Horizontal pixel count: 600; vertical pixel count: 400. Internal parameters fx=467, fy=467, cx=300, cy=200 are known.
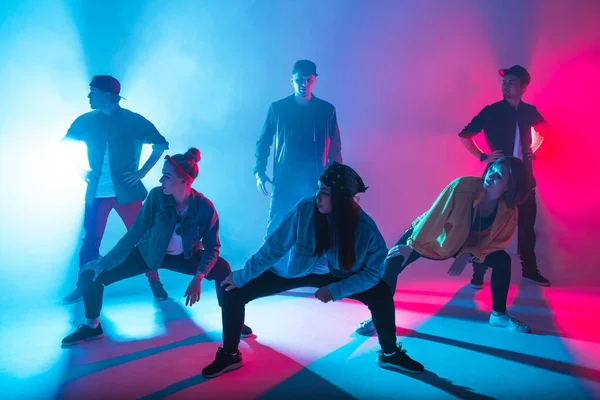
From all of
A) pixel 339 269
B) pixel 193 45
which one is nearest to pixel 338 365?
pixel 339 269

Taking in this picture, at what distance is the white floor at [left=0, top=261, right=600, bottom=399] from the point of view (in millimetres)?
1912

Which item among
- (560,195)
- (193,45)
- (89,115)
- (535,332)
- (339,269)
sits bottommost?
(535,332)

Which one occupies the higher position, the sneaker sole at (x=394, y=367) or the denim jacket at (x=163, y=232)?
the denim jacket at (x=163, y=232)

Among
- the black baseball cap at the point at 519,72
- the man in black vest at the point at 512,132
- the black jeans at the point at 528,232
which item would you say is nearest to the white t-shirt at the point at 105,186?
the man in black vest at the point at 512,132

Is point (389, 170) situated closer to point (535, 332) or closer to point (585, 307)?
point (585, 307)

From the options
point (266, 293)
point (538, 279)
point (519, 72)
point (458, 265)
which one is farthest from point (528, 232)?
point (266, 293)

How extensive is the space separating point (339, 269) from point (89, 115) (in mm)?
2338

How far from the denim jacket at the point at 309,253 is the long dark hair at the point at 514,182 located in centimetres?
104

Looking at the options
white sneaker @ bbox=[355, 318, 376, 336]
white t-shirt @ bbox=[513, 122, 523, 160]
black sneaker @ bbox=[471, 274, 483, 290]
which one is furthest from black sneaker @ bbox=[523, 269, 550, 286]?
white sneaker @ bbox=[355, 318, 376, 336]

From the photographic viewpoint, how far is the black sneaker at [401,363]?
2.04m

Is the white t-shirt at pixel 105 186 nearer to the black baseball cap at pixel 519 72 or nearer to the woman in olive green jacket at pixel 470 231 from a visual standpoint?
the woman in olive green jacket at pixel 470 231

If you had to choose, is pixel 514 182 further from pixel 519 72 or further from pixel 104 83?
pixel 104 83

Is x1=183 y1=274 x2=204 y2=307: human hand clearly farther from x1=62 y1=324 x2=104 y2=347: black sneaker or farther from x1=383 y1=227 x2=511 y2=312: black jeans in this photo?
x1=383 y1=227 x2=511 y2=312: black jeans

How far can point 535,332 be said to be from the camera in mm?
2623
